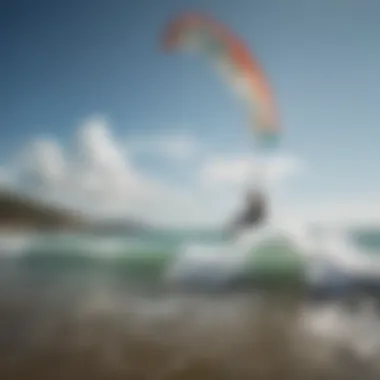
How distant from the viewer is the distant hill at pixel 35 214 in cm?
180

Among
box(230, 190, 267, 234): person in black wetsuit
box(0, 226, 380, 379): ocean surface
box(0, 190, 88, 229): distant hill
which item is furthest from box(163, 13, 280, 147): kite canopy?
box(0, 190, 88, 229): distant hill

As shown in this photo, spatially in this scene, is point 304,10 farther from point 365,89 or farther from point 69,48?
point 69,48

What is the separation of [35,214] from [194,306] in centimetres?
58

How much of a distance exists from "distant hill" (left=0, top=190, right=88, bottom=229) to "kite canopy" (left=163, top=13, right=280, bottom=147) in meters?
0.63

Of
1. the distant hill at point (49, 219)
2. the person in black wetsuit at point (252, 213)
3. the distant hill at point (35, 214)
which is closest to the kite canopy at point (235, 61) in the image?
the person in black wetsuit at point (252, 213)

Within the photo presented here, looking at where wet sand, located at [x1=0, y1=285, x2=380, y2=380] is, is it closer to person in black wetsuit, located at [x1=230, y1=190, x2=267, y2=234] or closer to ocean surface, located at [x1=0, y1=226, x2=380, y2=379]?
ocean surface, located at [x1=0, y1=226, x2=380, y2=379]

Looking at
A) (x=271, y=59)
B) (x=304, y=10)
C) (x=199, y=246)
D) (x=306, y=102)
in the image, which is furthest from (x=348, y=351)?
(x=304, y=10)

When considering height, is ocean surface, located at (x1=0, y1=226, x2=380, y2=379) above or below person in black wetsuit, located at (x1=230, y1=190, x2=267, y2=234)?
below

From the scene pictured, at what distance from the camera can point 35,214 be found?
180 cm

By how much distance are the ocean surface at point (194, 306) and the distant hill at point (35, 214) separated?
48 mm

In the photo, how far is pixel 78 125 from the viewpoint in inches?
71.3

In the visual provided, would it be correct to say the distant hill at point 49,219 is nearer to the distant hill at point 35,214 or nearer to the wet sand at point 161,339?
the distant hill at point 35,214

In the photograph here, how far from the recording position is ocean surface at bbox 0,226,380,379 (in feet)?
5.52

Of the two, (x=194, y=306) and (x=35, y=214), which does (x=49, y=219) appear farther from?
(x=194, y=306)
